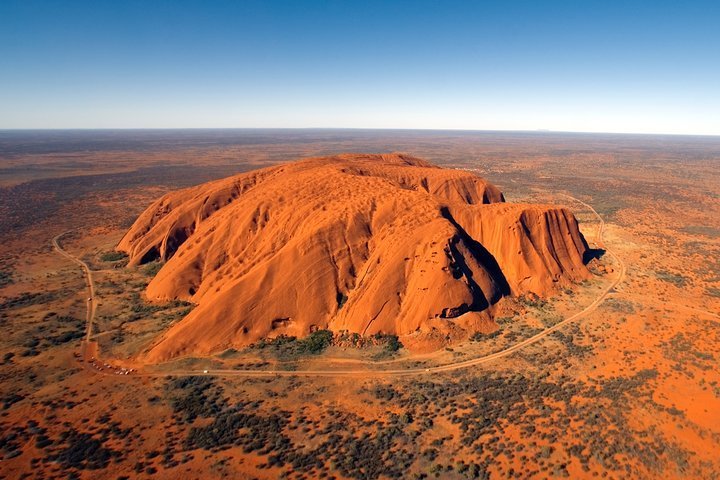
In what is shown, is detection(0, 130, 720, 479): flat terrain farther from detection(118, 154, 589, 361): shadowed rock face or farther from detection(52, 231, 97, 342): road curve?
detection(118, 154, 589, 361): shadowed rock face

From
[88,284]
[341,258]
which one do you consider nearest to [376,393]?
[341,258]

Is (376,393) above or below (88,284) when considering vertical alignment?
below

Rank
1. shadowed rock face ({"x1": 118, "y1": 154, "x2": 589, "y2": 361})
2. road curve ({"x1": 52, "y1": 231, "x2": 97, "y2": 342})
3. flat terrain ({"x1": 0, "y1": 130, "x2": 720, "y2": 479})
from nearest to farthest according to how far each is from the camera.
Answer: flat terrain ({"x1": 0, "y1": 130, "x2": 720, "y2": 479}) < shadowed rock face ({"x1": 118, "y1": 154, "x2": 589, "y2": 361}) < road curve ({"x1": 52, "y1": 231, "x2": 97, "y2": 342})

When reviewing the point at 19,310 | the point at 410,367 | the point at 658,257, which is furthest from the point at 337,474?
the point at 658,257

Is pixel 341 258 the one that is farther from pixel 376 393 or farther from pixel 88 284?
pixel 88 284

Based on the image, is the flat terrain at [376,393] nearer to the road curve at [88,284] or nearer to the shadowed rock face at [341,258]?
the road curve at [88,284]

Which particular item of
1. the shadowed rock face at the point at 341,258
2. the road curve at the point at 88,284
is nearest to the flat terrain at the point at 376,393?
the road curve at the point at 88,284

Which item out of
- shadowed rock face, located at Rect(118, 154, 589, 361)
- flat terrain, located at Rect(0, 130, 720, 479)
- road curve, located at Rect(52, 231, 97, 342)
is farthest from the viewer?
road curve, located at Rect(52, 231, 97, 342)

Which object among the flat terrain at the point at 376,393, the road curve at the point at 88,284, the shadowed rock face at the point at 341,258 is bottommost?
the flat terrain at the point at 376,393

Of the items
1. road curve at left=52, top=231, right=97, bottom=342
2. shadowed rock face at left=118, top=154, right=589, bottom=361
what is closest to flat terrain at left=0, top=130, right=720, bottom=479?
road curve at left=52, top=231, right=97, bottom=342
